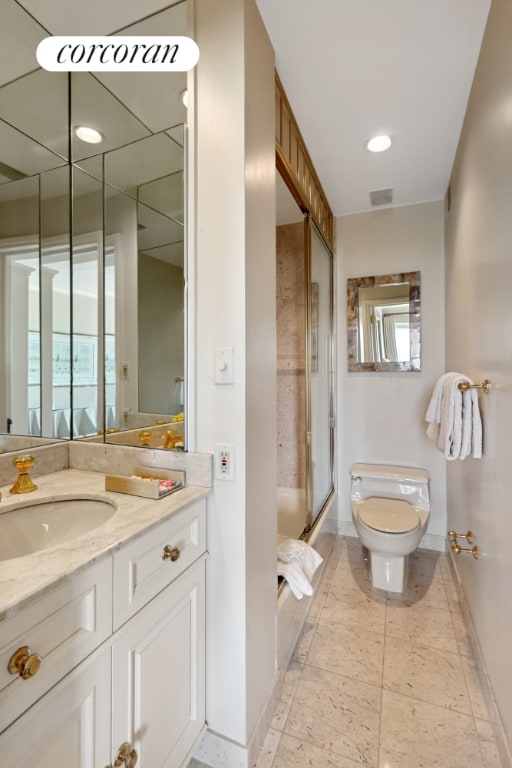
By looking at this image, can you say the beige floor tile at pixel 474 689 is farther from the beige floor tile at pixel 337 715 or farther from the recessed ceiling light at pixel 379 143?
the recessed ceiling light at pixel 379 143

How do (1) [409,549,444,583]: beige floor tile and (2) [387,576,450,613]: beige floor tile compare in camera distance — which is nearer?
(2) [387,576,450,613]: beige floor tile

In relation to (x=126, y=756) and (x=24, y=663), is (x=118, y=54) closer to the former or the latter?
(x=24, y=663)

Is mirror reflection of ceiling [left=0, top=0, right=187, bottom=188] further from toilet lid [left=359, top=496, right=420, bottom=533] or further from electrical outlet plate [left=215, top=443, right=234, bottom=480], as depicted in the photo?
toilet lid [left=359, top=496, right=420, bottom=533]

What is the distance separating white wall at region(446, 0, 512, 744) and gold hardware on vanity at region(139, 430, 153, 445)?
1.24 metres

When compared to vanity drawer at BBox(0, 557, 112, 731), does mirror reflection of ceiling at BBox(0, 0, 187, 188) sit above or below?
above

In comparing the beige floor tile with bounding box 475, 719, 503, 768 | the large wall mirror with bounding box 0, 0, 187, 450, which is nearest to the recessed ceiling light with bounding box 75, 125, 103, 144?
the large wall mirror with bounding box 0, 0, 187, 450

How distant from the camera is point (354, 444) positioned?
9.39 feet

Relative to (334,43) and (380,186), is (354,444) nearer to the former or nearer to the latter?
(380,186)

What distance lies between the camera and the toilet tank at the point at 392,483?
2.49 meters

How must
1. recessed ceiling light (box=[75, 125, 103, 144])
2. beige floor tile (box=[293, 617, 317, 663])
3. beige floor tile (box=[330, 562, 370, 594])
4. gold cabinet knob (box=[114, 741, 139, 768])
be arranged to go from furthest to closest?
beige floor tile (box=[330, 562, 370, 594]) < beige floor tile (box=[293, 617, 317, 663]) < recessed ceiling light (box=[75, 125, 103, 144]) < gold cabinet knob (box=[114, 741, 139, 768])

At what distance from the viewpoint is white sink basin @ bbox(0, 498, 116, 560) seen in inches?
41.0

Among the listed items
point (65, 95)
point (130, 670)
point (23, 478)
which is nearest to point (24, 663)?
point (130, 670)

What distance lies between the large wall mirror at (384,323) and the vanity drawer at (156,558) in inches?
79.0

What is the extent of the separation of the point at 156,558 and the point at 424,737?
1.23 meters
